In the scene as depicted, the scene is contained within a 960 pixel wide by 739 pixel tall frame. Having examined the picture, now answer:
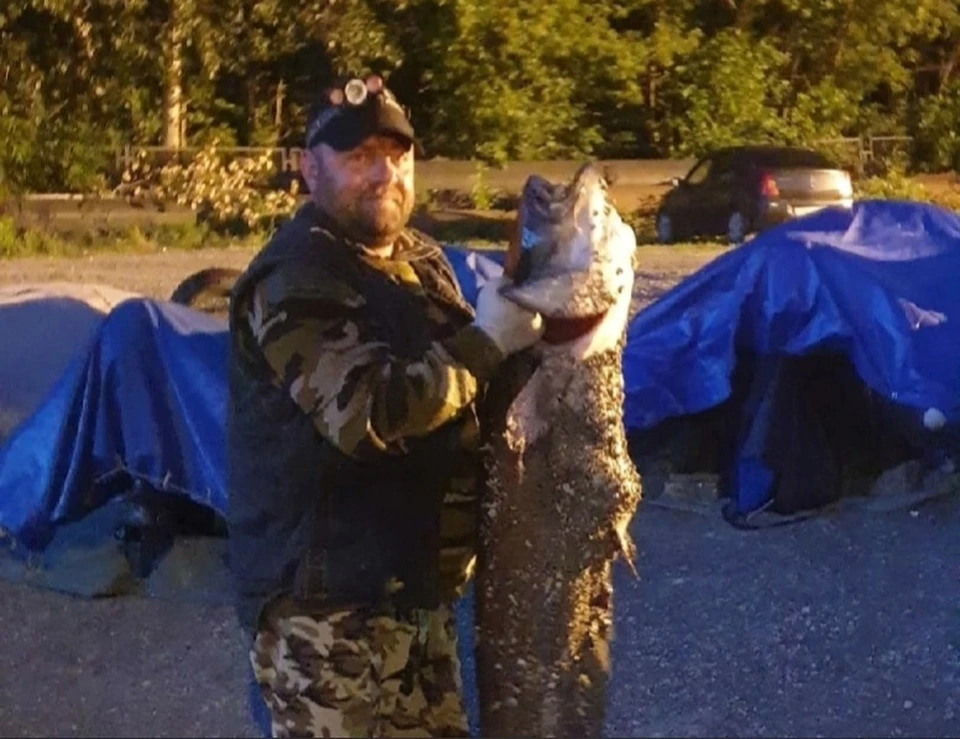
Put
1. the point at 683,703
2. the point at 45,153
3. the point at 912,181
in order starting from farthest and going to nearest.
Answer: the point at 912,181 < the point at 45,153 < the point at 683,703

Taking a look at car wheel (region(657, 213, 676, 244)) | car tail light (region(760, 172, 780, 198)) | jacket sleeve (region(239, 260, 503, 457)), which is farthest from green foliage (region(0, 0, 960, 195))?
jacket sleeve (region(239, 260, 503, 457))

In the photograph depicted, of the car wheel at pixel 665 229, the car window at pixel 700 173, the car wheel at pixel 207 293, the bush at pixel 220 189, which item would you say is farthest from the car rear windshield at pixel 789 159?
the car wheel at pixel 207 293

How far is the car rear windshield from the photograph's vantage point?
20328 mm

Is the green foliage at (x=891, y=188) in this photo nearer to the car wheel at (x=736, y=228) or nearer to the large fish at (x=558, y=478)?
the car wheel at (x=736, y=228)

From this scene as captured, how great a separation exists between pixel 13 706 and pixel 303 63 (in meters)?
20.0

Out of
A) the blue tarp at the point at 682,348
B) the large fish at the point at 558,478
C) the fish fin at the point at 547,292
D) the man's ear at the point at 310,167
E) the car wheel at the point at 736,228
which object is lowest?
the car wheel at the point at 736,228

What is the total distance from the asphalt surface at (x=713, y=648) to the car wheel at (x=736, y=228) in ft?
43.0

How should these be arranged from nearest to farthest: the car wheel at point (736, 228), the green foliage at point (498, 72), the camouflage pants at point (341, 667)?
the camouflage pants at point (341, 667) → the car wheel at point (736, 228) → the green foliage at point (498, 72)

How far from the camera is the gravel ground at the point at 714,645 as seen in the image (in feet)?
17.2

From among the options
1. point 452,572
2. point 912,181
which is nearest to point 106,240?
point 912,181

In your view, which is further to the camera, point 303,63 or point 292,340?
point 303,63

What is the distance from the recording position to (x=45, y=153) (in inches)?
890

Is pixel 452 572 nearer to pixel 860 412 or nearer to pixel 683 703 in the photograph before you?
pixel 683 703

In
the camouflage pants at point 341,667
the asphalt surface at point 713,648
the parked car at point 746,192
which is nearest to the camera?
the camouflage pants at point 341,667
